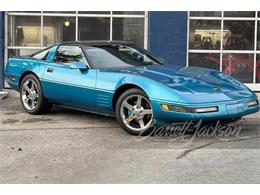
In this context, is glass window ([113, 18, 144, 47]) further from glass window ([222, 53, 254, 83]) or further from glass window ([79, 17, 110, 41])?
glass window ([222, 53, 254, 83])

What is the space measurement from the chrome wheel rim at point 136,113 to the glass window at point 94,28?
5.04m

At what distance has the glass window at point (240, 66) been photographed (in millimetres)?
12391

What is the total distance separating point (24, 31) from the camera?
12.5 metres

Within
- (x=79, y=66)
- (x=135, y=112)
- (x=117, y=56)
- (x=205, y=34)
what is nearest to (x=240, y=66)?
(x=205, y=34)

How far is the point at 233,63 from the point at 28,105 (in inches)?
208

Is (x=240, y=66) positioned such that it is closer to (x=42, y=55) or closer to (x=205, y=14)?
(x=205, y=14)

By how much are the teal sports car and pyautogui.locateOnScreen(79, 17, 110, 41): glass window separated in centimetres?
312

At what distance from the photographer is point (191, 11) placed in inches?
476

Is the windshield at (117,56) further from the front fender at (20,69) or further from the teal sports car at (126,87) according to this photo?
the front fender at (20,69)

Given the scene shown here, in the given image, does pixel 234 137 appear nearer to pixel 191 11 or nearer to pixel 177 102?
pixel 177 102

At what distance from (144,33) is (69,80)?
424 centimetres

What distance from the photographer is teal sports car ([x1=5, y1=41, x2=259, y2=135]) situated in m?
7.11

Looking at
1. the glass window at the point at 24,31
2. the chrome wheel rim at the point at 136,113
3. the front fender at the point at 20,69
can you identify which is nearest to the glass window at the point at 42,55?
the front fender at the point at 20,69
